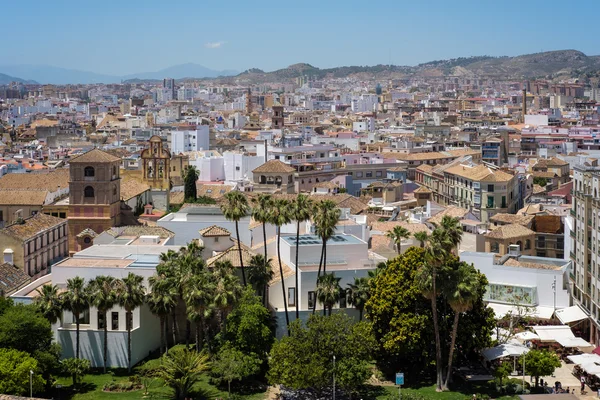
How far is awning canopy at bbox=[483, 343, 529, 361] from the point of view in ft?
128

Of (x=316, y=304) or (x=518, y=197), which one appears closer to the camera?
Answer: (x=316, y=304)

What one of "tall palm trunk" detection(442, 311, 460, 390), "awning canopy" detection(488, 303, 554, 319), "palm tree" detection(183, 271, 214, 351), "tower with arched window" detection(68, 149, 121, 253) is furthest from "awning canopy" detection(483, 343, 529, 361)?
"tower with arched window" detection(68, 149, 121, 253)

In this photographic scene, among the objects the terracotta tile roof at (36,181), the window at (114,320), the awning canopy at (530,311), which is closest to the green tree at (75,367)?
the window at (114,320)

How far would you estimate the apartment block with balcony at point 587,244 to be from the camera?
43562 millimetres

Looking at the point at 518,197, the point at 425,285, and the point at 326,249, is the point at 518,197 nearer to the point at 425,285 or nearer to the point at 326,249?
the point at 326,249

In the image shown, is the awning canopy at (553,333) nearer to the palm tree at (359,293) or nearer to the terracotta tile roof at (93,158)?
the palm tree at (359,293)

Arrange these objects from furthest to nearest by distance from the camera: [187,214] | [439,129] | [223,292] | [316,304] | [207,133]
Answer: [439,129]
[207,133]
[187,214]
[316,304]
[223,292]

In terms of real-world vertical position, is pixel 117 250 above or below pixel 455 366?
above

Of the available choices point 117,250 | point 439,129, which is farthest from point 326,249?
point 439,129

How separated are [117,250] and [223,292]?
38.7 ft

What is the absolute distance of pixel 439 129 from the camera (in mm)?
150750

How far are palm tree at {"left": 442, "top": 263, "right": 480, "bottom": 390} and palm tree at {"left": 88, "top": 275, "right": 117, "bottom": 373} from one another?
1488cm

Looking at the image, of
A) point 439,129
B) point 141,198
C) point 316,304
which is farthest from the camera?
point 439,129

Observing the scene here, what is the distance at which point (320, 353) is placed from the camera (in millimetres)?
37188
